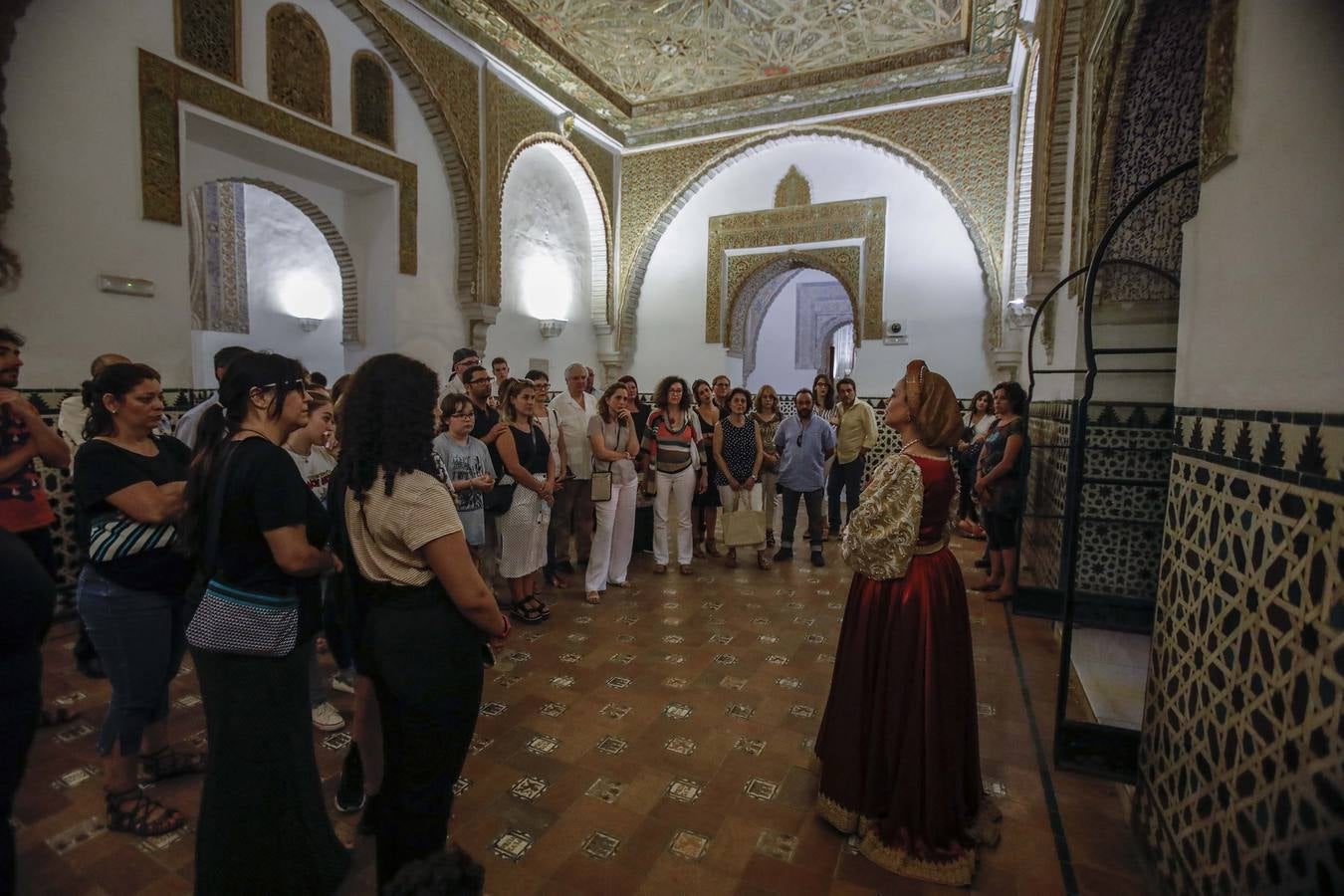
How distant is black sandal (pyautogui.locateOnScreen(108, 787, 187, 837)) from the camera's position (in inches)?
75.9

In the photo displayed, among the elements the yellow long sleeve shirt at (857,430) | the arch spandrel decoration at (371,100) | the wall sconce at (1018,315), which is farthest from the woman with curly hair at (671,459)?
the wall sconce at (1018,315)

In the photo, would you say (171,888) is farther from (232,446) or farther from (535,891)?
(232,446)

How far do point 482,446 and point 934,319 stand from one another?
19.4ft

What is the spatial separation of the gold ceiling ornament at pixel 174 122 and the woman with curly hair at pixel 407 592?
4013 mm

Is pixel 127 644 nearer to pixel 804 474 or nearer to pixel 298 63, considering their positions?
pixel 804 474

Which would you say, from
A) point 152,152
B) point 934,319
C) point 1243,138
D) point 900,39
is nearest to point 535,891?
point 1243,138

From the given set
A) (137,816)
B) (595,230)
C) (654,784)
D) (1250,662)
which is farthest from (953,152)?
(137,816)

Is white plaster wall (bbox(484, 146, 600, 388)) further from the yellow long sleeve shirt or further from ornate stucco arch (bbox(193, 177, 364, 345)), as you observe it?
the yellow long sleeve shirt

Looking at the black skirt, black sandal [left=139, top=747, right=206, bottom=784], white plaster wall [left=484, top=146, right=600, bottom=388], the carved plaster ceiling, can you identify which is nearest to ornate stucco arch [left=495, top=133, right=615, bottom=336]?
white plaster wall [left=484, top=146, right=600, bottom=388]

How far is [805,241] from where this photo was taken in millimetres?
8164

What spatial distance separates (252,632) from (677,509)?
3431 mm

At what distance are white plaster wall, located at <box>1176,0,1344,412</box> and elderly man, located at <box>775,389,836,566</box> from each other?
11.6ft

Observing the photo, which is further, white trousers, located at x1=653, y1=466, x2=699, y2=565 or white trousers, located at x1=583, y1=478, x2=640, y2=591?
white trousers, located at x1=653, y1=466, x2=699, y2=565

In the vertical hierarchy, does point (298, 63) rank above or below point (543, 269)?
above
